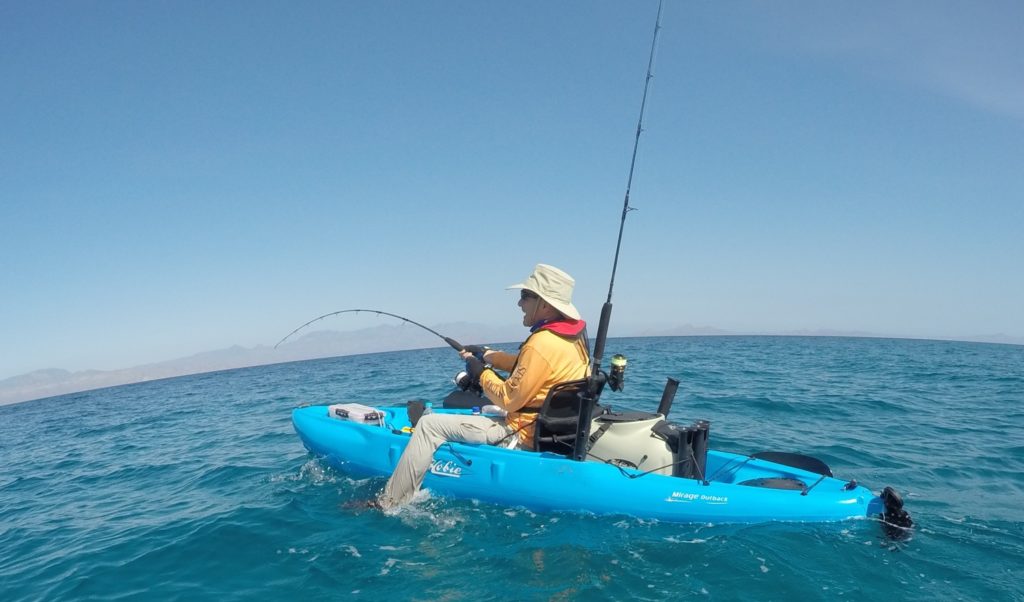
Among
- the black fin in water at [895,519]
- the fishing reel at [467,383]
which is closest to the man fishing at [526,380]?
the fishing reel at [467,383]

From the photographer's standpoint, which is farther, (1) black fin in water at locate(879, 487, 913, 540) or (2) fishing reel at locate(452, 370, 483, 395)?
(2) fishing reel at locate(452, 370, 483, 395)

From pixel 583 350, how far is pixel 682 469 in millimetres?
1539

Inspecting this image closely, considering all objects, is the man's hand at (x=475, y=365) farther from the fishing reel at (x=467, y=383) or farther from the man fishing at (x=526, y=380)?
the man fishing at (x=526, y=380)

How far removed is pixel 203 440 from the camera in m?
11.0

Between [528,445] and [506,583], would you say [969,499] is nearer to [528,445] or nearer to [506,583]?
[528,445]

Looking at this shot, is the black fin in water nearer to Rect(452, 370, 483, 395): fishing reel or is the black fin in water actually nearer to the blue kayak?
the blue kayak

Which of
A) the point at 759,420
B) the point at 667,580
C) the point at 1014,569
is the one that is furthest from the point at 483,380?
the point at 759,420

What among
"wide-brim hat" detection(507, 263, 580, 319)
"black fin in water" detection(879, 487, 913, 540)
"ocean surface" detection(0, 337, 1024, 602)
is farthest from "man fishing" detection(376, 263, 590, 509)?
"black fin in water" detection(879, 487, 913, 540)

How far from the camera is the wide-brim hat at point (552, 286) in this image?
491 cm

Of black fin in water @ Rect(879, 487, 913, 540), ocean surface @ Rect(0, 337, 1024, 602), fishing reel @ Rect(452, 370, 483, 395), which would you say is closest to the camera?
ocean surface @ Rect(0, 337, 1024, 602)

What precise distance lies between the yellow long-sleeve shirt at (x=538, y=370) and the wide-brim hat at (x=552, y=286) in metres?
0.30

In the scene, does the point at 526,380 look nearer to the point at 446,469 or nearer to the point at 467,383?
the point at 446,469

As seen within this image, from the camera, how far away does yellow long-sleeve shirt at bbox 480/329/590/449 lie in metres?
4.96

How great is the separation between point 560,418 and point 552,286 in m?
1.34
